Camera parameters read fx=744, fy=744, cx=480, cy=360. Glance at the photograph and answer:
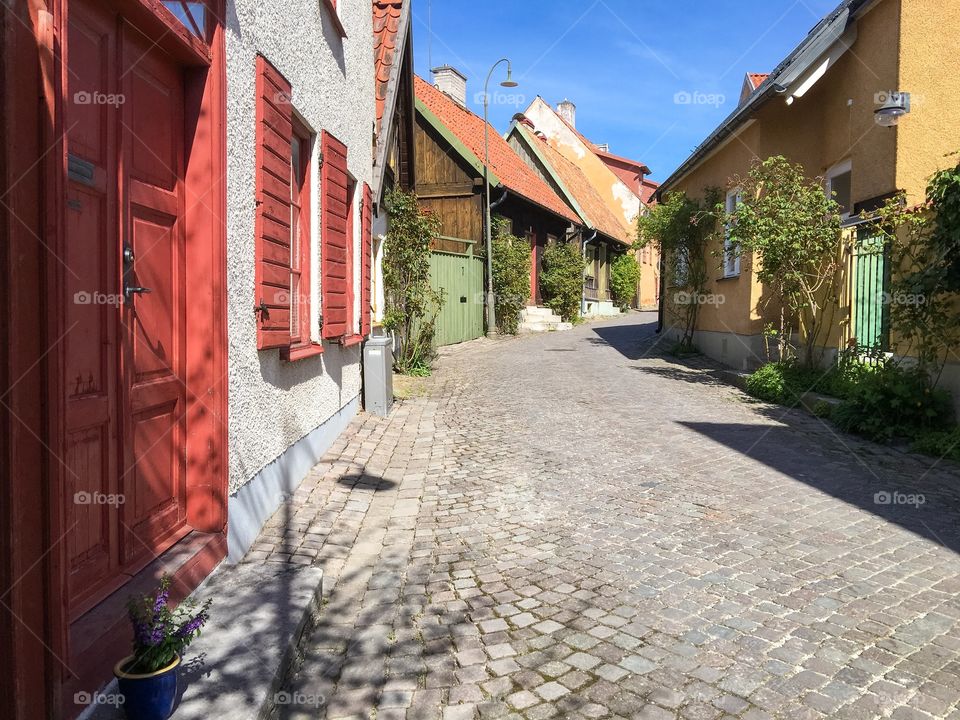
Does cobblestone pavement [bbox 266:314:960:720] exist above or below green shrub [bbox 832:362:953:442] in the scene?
below

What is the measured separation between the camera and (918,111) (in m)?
7.94

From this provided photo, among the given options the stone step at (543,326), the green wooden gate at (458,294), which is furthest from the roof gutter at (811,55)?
the stone step at (543,326)

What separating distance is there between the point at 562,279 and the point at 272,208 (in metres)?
19.7

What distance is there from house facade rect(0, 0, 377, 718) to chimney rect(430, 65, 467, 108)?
67.2ft

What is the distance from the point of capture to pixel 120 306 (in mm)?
2805

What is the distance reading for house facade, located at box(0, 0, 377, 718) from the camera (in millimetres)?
1943

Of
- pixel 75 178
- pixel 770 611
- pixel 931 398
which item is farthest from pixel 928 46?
pixel 75 178

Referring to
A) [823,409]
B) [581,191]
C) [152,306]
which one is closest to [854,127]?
[823,409]

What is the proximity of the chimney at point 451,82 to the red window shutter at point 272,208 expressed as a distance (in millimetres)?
21093

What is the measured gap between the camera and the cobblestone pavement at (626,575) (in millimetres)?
2727

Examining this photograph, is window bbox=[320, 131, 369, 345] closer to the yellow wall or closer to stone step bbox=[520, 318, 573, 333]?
the yellow wall

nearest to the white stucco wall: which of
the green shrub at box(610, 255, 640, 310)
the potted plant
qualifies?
the potted plant

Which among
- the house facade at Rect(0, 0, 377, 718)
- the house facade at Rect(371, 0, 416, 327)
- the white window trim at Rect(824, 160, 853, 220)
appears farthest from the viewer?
the white window trim at Rect(824, 160, 853, 220)

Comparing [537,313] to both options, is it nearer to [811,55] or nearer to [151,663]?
[811,55]
